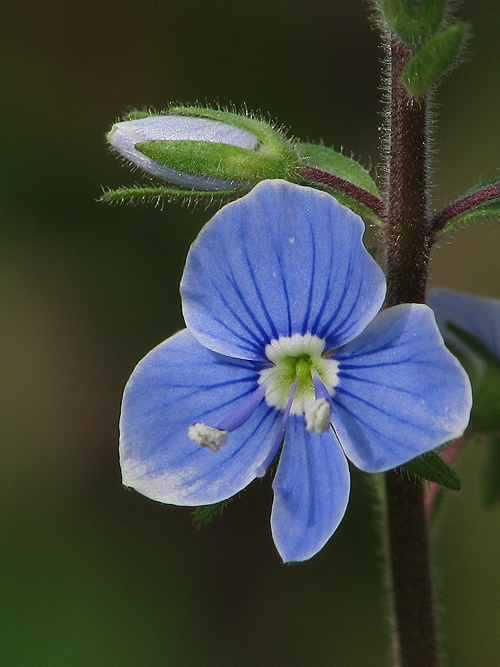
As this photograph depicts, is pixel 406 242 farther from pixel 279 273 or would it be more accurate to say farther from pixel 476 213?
pixel 279 273

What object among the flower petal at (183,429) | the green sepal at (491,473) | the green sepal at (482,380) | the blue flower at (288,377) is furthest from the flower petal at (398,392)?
the green sepal at (491,473)

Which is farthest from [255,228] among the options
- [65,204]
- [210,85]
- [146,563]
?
[210,85]

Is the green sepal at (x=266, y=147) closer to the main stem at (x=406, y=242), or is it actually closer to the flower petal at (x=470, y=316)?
the main stem at (x=406, y=242)

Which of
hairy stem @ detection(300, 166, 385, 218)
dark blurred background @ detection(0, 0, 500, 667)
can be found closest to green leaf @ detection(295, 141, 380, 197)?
hairy stem @ detection(300, 166, 385, 218)

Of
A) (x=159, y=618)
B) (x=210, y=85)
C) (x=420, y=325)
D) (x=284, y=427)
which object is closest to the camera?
(x=420, y=325)

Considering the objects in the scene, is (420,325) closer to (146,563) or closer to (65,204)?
(146,563)

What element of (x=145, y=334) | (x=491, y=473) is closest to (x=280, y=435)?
(x=491, y=473)
